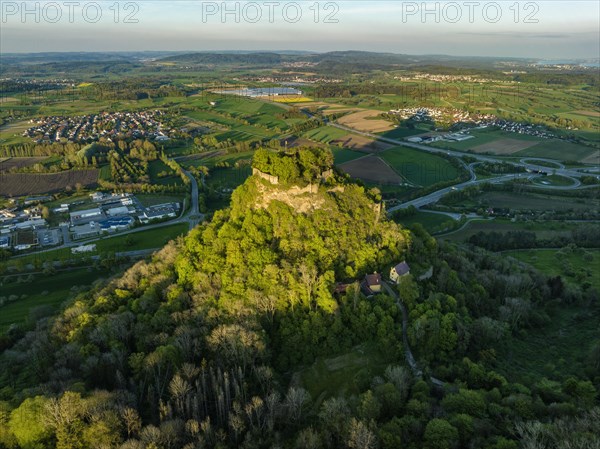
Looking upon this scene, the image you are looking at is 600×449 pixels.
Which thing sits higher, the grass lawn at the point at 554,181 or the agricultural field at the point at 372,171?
the agricultural field at the point at 372,171

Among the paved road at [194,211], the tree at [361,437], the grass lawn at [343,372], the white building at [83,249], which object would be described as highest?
the paved road at [194,211]

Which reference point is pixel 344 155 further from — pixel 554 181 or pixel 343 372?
pixel 343 372

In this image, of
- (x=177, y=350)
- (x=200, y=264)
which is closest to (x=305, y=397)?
(x=177, y=350)

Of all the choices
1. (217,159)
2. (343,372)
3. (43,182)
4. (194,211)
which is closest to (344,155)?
(217,159)

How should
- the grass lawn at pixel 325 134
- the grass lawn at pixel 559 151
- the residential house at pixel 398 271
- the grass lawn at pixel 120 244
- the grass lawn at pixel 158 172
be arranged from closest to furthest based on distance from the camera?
1. the residential house at pixel 398 271
2. the grass lawn at pixel 120 244
3. the grass lawn at pixel 158 172
4. the grass lawn at pixel 559 151
5. the grass lawn at pixel 325 134

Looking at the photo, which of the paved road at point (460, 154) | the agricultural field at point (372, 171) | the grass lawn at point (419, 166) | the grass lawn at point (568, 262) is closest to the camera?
the grass lawn at point (568, 262)

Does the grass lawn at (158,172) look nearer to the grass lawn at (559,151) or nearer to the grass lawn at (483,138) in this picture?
the grass lawn at (483,138)

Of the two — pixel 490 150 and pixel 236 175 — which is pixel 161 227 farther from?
pixel 490 150

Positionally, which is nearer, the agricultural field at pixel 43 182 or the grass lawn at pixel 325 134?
the agricultural field at pixel 43 182

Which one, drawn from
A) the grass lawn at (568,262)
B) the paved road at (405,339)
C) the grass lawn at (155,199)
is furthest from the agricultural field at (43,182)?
the grass lawn at (568,262)
